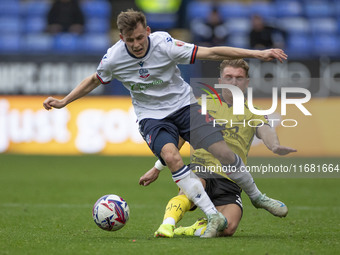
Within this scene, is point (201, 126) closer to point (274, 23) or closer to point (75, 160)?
point (75, 160)

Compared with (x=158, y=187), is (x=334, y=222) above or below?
above

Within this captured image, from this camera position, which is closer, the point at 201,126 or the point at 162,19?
the point at 201,126

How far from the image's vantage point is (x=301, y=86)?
14.9 m

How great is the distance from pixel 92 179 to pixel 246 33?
8200mm

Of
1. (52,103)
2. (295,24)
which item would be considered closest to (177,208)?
(52,103)

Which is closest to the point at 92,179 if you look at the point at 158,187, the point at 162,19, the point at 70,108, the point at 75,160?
the point at 158,187

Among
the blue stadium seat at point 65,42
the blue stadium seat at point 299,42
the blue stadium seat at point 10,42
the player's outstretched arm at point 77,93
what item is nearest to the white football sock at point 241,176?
the player's outstretched arm at point 77,93

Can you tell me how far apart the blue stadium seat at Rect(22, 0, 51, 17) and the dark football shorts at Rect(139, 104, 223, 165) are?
42.2 ft

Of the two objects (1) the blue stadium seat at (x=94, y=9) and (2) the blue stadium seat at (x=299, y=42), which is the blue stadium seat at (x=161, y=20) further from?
(2) the blue stadium seat at (x=299, y=42)

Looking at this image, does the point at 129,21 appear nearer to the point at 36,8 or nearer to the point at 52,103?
the point at 52,103

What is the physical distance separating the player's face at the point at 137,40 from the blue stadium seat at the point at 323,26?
43.5 ft

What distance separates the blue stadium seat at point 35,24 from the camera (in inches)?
702

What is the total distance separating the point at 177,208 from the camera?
19.5 feet

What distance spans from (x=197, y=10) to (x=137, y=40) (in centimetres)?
1287
